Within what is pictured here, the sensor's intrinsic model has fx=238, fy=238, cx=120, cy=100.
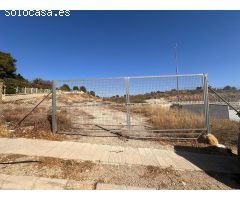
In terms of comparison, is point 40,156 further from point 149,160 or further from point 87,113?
point 87,113

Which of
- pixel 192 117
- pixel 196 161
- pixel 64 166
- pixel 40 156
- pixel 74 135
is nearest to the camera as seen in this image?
pixel 64 166

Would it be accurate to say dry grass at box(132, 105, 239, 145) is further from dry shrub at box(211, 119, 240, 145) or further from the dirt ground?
the dirt ground

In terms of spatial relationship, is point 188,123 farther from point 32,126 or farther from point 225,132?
point 32,126

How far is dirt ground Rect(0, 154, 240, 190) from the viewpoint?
14.9 feet

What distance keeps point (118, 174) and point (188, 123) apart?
14.6 ft

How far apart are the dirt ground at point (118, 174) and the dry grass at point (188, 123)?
10.6 feet

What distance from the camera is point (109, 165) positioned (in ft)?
17.5

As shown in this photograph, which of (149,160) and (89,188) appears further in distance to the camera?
(149,160)

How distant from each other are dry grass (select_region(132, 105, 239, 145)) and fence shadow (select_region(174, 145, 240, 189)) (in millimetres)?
1269

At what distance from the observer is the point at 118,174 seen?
4.85 m

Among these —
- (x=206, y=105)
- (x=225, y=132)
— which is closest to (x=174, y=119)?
(x=206, y=105)

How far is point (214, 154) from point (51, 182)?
4716 millimetres
